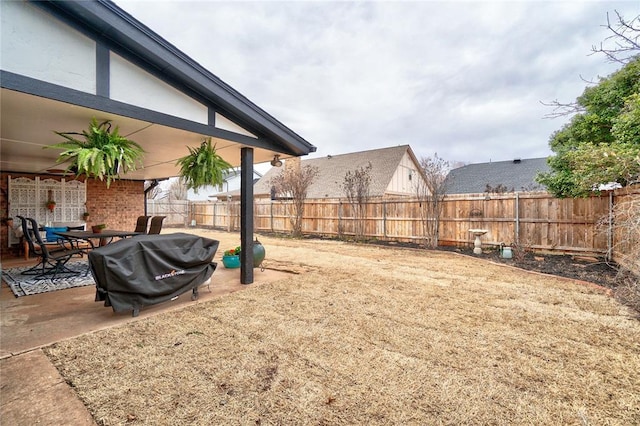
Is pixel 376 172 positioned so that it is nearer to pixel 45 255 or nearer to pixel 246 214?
pixel 246 214

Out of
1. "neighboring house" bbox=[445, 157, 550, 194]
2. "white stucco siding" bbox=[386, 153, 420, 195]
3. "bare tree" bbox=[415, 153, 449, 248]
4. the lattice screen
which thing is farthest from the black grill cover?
"neighboring house" bbox=[445, 157, 550, 194]

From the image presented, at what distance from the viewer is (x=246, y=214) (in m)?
4.69

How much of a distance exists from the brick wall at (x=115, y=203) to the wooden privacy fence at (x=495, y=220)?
20.4 feet

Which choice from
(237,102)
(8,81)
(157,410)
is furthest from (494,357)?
(8,81)

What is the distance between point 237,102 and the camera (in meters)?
4.09

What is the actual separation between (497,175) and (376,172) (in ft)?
27.5

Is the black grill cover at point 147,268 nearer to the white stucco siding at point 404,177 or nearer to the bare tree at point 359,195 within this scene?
the bare tree at point 359,195

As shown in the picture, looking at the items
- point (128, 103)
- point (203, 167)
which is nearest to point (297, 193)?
point (203, 167)

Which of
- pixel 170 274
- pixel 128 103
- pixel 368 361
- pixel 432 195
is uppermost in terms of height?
pixel 128 103

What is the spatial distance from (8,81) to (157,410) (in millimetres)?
2861

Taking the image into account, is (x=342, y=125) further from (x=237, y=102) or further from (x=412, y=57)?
(x=237, y=102)

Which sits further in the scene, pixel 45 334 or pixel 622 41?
pixel 622 41

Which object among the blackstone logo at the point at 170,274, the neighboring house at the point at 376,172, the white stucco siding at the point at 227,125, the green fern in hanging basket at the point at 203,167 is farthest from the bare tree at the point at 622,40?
the neighboring house at the point at 376,172

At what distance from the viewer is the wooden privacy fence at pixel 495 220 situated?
6543 millimetres
